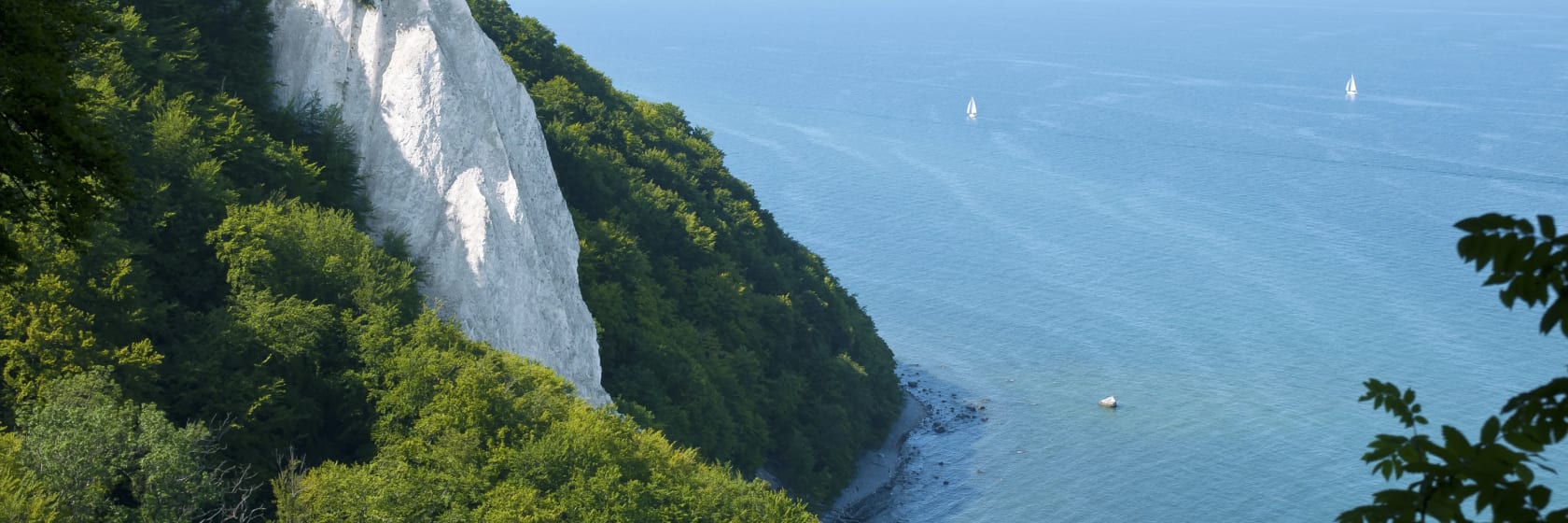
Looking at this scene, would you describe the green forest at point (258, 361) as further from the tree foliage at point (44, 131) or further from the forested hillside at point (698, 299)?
the tree foliage at point (44, 131)

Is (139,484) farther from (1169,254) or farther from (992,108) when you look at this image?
(992,108)

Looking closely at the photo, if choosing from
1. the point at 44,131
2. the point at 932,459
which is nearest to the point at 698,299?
the point at 932,459

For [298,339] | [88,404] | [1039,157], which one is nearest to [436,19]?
[298,339]

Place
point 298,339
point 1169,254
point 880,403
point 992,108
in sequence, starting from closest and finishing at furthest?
point 298,339, point 880,403, point 1169,254, point 992,108

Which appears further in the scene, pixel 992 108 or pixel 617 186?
pixel 992 108

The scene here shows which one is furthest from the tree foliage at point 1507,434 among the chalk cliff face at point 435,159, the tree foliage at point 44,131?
the chalk cliff face at point 435,159

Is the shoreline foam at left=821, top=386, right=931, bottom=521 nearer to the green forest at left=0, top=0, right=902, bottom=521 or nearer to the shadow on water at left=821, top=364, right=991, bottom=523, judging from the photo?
the shadow on water at left=821, top=364, right=991, bottom=523

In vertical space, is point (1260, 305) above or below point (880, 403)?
above

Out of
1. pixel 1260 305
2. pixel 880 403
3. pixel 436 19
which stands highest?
pixel 436 19
